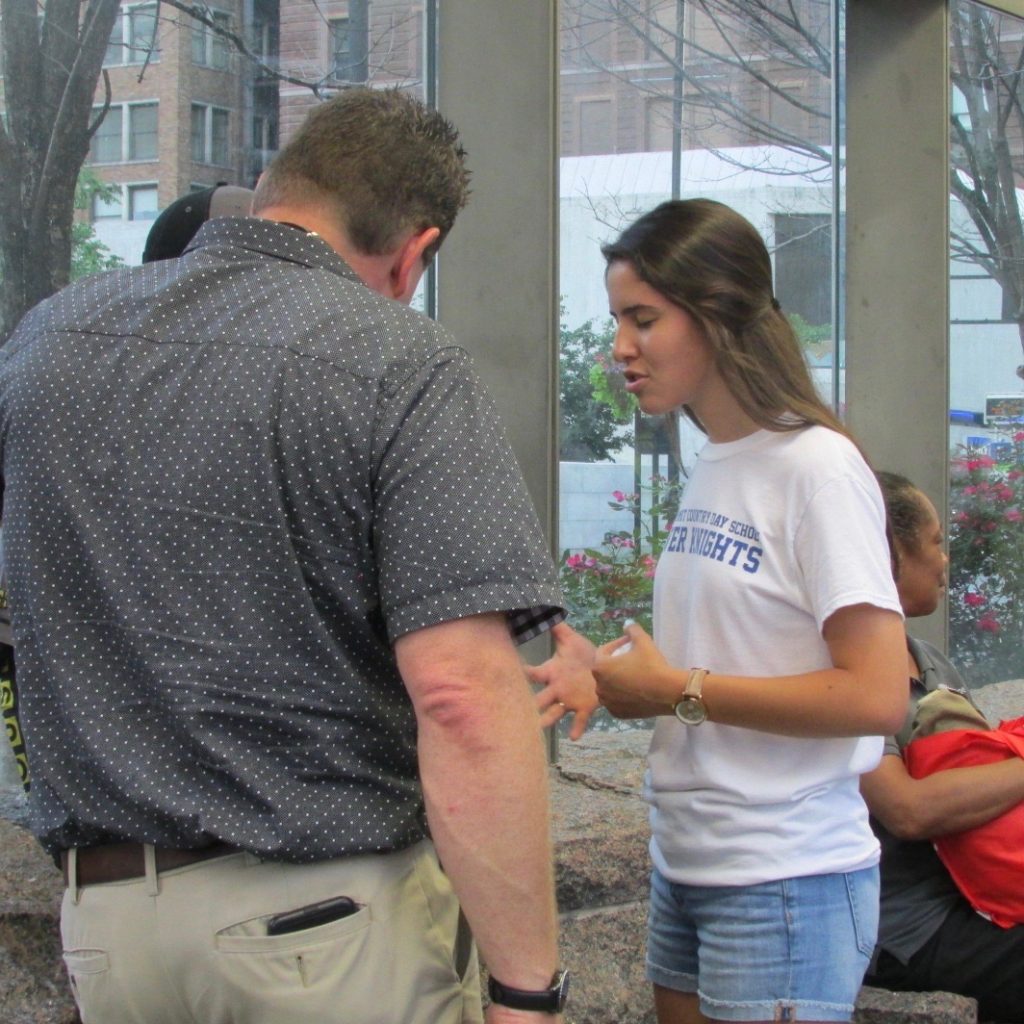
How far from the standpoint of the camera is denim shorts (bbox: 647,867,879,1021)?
6.41 ft

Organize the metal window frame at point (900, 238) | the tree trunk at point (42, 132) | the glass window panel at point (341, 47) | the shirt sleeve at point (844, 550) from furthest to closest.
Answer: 1. the metal window frame at point (900, 238)
2. the glass window panel at point (341, 47)
3. the tree trunk at point (42, 132)
4. the shirt sleeve at point (844, 550)

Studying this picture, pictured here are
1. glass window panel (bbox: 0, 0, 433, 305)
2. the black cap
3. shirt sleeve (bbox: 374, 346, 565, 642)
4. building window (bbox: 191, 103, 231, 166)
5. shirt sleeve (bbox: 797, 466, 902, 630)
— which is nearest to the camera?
shirt sleeve (bbox: 374, 346, 565, 642)

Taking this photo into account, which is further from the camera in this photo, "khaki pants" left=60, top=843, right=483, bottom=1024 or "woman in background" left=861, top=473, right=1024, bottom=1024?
"woman in background" left=861, top=473, right=1024, bottom=1024

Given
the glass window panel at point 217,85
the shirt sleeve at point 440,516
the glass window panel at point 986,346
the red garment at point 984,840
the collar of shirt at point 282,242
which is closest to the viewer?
the shirt sleeve at point 440,516

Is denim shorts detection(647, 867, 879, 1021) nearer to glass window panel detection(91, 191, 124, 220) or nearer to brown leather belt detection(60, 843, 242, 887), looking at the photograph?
Answer: brown leather belt detection(60, 843, 242, 887)

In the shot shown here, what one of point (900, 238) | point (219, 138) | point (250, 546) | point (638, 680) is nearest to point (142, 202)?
point (219, 138)

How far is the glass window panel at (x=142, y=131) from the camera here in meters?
3.41

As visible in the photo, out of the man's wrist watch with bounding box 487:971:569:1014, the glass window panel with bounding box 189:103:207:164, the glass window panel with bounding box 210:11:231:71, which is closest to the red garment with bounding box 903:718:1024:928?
the man's wrist watch with bounding box 487:971:569:1014

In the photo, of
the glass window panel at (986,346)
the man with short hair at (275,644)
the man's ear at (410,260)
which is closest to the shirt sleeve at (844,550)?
the man with short hair at (275,644)

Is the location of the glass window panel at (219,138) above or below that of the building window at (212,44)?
below

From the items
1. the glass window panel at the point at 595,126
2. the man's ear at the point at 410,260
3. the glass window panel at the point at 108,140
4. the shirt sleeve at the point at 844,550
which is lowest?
the shirt sleeve at the point at 844,550

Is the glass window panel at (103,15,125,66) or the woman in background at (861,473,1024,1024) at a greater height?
the glass window panel at (103,15,125,66)

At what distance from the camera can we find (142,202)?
3428 mm

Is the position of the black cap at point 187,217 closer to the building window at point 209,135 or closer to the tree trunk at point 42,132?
the tree trunk at point 42,132
